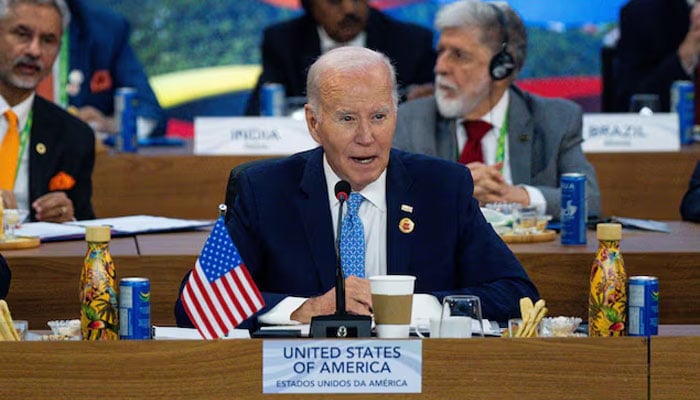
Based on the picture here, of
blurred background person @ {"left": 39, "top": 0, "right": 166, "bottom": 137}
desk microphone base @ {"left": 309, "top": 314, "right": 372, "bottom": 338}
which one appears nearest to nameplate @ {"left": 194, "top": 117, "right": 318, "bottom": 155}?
blurred background person @ {"left": 39, "top": 0, "right": 166, "bottom": 137}

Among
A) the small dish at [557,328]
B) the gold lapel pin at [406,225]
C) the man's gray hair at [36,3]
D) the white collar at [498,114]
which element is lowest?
the small dish at [557,328]

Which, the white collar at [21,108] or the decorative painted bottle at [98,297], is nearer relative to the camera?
the decorative painted bottle at [98,297]

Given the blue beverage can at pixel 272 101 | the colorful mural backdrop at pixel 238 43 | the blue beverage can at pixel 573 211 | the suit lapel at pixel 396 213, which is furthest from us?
the colorful mural backdrop at pixel 238 43

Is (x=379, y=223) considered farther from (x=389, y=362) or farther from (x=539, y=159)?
(x=539, y=159)

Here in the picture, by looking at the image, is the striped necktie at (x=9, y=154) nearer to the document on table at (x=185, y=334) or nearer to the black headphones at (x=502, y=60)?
the black headphones at (x=502, y=60)

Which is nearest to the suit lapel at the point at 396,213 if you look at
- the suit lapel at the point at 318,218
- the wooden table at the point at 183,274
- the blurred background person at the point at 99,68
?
the suit lapel at the point at 318,218

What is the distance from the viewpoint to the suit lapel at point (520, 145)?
240 inches

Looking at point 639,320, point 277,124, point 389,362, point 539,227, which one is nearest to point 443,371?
point 389,362

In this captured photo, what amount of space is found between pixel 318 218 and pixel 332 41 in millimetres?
3905

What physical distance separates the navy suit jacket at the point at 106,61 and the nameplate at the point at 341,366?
4.96m

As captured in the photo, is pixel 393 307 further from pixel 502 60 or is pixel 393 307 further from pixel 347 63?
pixel 502 60

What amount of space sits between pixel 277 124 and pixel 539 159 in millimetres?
1247

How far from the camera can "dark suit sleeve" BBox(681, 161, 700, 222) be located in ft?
18.4

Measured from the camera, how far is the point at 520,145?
→ 611 centimetres
